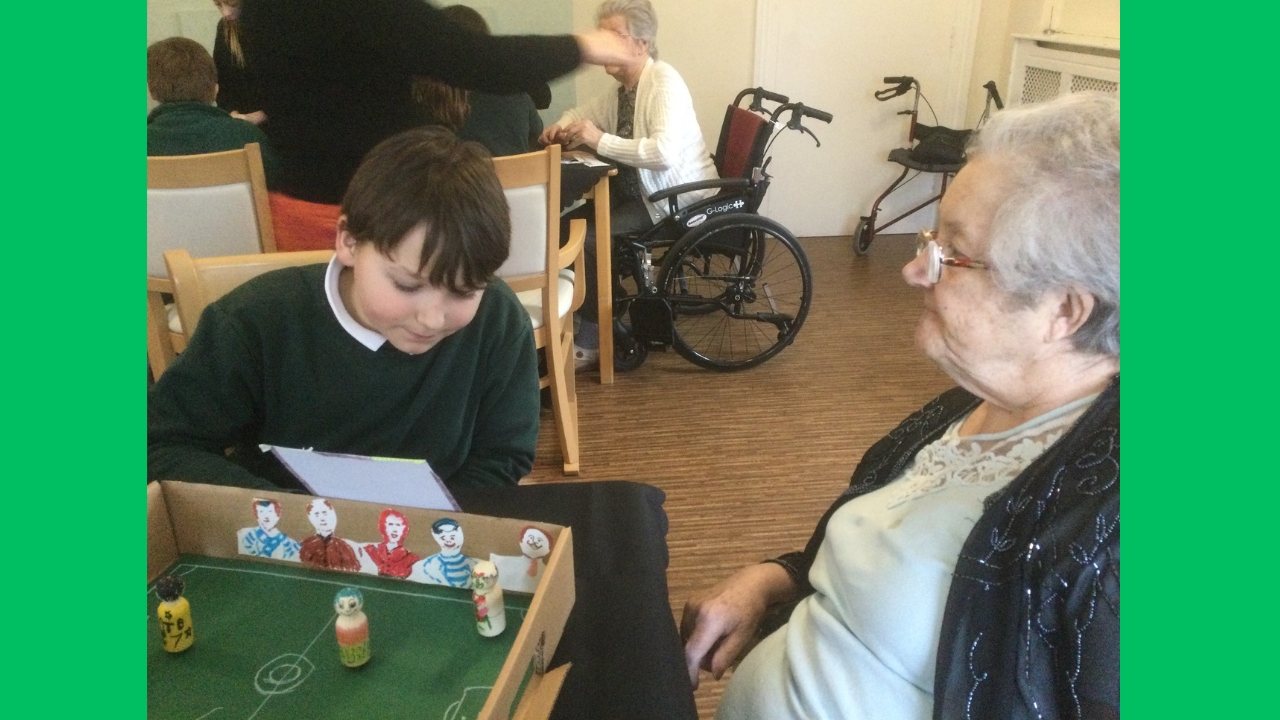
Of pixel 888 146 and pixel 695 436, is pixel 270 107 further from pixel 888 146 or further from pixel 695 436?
pixel 888 146

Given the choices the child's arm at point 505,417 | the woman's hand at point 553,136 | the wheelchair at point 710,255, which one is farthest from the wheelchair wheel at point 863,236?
the child's arm at point 505,417

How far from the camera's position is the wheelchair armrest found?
113 inches

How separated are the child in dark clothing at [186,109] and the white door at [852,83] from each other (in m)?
2.82

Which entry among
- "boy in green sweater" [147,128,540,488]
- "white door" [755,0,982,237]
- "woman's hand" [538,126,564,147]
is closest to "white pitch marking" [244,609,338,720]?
"boy in green sweater" [147,128,540,488]

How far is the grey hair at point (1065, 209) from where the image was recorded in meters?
0.74

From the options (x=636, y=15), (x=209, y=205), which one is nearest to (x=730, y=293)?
(x=636, y=15)

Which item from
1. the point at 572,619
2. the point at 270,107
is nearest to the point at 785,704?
the point at 572,619

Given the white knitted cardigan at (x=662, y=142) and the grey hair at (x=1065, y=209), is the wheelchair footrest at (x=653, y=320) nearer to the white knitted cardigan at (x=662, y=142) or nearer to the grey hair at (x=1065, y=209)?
the white knitted cardigan at (x=662, y=142)

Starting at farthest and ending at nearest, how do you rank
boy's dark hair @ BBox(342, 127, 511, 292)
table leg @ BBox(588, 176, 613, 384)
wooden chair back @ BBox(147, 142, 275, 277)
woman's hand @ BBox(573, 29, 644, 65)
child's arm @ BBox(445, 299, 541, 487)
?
table leg @ BBox(588, 176, 613, 384), wooden chair back @ BBox(147, 142, 275, 277), woman's hand @ BBox(573, 29, 644, 65), child's arm @ BBox(445, 299, 541, 487), boy's dark hair @ BBox(342, 127, 511, 292)

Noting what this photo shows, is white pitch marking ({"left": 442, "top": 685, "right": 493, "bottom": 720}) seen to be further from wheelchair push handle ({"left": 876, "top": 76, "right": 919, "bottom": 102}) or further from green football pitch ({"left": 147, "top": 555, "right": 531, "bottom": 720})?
wheelchair push handle ({"left": 876, "top": 76, "right": 919, "bottom": 102})

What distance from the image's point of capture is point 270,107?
179cm

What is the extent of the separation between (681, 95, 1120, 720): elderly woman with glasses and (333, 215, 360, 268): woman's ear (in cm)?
68

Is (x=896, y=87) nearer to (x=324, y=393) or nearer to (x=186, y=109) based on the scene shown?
(x=186, y=109)

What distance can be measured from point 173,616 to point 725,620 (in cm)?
62
